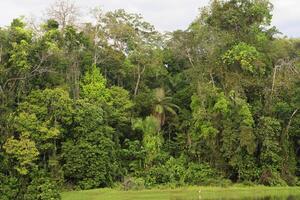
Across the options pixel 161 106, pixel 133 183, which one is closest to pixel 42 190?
pixel 133 183

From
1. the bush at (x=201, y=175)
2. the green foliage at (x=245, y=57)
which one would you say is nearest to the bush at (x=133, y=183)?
the bush at (x=201, y=175)

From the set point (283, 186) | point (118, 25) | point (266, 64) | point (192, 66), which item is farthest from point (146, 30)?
→ point (283, 186)

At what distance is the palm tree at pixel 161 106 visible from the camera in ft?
130

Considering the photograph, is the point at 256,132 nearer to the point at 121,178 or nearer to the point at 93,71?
the point at 121,178

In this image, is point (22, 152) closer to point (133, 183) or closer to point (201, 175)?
point (133, 183)

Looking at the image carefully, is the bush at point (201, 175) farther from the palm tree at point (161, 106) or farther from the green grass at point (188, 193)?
the palm tree at point (161, 106)

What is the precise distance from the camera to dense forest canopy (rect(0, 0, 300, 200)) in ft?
107

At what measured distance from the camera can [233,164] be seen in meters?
36.0

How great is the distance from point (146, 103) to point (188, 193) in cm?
954

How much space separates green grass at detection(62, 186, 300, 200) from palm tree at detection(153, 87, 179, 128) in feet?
22.8

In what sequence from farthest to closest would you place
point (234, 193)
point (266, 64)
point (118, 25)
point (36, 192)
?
1. point (118, 25)
2. point (266, 64)
3. point (234, 193)
4. point (36, 192)

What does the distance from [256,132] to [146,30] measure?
12.8m

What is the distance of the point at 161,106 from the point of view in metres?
39.8

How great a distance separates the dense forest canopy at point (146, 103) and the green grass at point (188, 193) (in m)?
1.53
